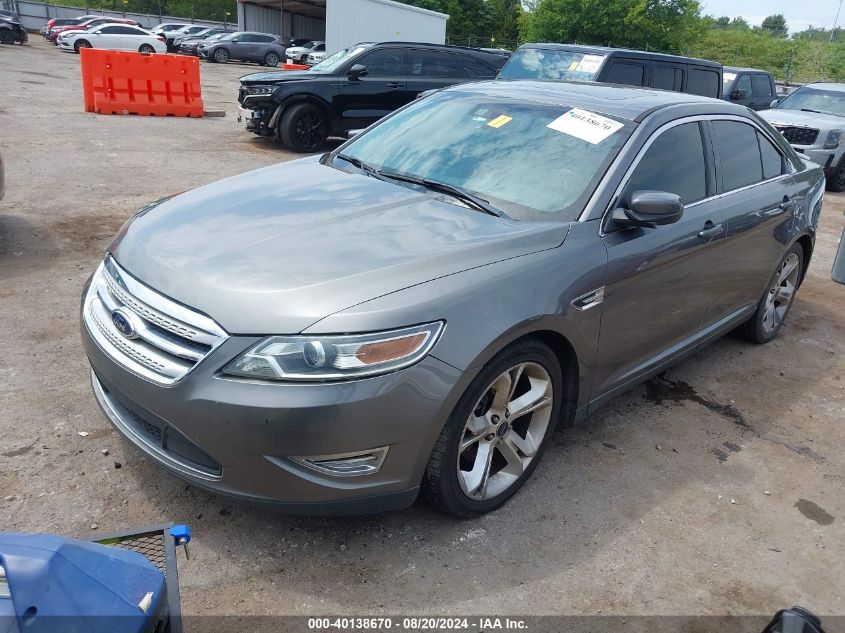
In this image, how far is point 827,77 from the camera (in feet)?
127

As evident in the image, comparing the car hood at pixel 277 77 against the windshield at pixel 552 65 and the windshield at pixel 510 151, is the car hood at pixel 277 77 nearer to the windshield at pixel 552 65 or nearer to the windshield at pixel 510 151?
the windshield at pixel 552 65

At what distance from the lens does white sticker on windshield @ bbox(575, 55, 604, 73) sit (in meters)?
9.31

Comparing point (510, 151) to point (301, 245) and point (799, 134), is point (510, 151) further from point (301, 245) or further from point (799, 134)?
point (799, 134)

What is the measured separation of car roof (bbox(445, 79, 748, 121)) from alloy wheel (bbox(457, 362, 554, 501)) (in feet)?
4.95

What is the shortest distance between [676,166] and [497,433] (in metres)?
1.79

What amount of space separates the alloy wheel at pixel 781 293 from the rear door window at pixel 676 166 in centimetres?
147

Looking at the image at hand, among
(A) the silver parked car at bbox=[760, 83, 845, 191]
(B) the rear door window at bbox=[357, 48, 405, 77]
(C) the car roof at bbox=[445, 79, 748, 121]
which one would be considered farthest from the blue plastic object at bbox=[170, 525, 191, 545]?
(A) the silver parked car at bbox=[760, 83, 845, 191]

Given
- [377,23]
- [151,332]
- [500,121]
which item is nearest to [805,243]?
[500,121]

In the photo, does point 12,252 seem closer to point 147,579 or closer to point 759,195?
point 147,579

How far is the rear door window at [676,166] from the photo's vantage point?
131 inches

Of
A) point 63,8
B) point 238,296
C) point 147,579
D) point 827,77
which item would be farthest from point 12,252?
point 63,8

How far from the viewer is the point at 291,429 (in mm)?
2215

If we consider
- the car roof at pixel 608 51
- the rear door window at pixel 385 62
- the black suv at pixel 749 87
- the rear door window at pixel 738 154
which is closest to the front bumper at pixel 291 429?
the rear door window at pixel 738 154

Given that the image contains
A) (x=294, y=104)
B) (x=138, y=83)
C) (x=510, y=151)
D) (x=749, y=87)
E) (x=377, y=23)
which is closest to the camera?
(x=510, y=151)
